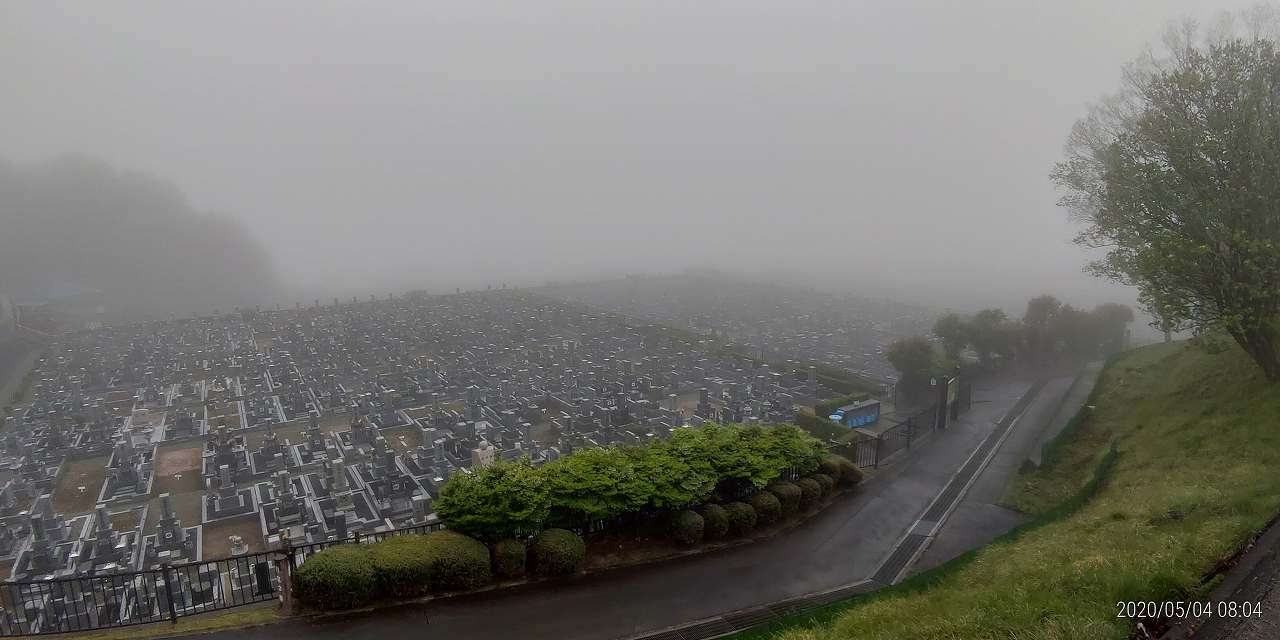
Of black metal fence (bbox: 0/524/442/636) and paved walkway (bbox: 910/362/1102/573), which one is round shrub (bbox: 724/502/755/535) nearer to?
paved walkway (bbox: 910/362/1102/573)

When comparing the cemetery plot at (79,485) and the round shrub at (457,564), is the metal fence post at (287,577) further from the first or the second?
the cemetery plot at (79,485)

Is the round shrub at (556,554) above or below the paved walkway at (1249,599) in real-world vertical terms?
below

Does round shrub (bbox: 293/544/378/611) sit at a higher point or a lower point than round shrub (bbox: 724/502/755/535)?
higher

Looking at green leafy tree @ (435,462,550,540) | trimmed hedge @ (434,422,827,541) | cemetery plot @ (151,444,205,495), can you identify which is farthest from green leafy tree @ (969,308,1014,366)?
cemetery plot @ (151,444,205,495)

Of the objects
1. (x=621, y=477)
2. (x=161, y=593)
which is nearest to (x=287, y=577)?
(x=621, y=477)

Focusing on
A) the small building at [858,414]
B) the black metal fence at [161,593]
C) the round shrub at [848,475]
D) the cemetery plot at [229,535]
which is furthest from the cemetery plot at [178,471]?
the small building at [858,414]

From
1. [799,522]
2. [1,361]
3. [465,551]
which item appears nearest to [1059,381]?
[799,522]
